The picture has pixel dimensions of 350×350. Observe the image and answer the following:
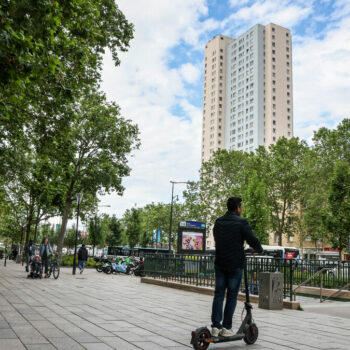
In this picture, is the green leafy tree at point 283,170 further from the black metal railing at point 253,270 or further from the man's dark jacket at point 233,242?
the man's dark jacket at point 233,242

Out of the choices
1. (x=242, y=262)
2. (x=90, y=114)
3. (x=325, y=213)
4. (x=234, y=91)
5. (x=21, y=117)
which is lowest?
(x=242, y=262)

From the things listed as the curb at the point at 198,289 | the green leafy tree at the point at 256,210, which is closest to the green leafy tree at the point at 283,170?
the green leafy tree at the point at 256,210

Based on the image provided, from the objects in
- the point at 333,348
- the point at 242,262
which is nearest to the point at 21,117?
the point at 242,262

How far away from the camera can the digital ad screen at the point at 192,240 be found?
26703 mm

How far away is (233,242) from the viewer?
17.8ft

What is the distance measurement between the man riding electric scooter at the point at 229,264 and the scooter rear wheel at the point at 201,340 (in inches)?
14.0

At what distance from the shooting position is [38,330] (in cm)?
603

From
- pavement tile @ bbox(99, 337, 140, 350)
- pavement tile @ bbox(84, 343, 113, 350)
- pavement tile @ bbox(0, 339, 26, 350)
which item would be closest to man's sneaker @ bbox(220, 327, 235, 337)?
pavement tile @ bbox(99, 337, 140, 350)

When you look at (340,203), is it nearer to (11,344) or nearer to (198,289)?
(198,289)

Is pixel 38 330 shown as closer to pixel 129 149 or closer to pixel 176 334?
pixel 176 334

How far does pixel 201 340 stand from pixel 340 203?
837 inches

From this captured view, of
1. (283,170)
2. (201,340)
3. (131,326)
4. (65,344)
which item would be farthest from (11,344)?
(283,170)

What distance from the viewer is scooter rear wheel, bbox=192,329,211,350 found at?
4.85 metres

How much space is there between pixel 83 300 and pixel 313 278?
29.8 feet
